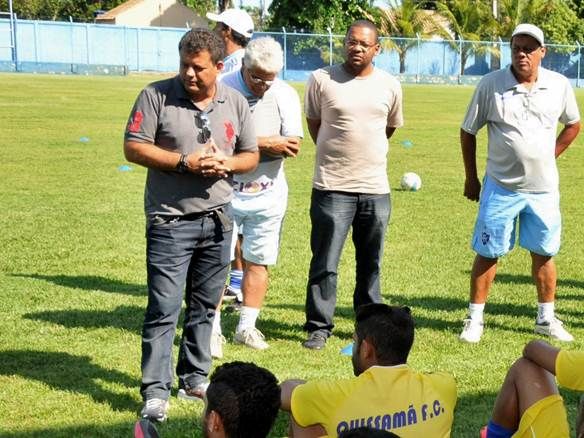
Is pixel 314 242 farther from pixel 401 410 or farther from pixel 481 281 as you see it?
pixel 401 410

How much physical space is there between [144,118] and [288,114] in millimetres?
1590

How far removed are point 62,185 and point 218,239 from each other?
892 centimetres

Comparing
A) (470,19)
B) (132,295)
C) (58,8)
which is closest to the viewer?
(132,295)

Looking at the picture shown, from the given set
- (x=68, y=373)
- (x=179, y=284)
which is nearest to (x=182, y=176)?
(x=179, y=284)

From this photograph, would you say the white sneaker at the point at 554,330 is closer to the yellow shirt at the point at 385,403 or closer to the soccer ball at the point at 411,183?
the yellow shirt at the point at 385,403

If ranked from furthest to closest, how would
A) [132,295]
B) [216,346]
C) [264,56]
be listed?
1. [132,295]
2. [216,346]
3. [264,56]

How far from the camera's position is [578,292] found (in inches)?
334

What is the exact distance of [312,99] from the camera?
669 centimetres

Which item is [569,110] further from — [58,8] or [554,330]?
[58,8]

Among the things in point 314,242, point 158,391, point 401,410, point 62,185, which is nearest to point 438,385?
point 401,410

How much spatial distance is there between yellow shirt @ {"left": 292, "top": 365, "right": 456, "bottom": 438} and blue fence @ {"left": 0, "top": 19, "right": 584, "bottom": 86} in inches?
2021

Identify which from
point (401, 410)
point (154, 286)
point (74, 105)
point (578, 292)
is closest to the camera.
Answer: point (401, 410)

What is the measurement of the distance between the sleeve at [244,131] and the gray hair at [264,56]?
0.71 m

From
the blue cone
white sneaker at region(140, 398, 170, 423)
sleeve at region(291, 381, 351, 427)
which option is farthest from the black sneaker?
sleeve at region(291, 381, 351, 427)
